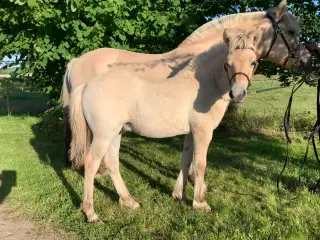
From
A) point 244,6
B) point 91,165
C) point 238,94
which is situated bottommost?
point 91,165

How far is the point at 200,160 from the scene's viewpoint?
12.8ft

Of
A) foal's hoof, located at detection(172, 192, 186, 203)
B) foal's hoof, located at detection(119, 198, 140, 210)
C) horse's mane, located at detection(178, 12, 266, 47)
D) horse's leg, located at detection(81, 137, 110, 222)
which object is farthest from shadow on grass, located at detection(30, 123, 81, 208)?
horse's mane, located at detection(178, 12, 266, 47)

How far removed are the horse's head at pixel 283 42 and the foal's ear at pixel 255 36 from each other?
0.16 metres

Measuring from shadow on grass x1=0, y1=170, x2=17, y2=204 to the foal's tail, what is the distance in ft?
4.50

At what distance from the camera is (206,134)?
12.4 feet

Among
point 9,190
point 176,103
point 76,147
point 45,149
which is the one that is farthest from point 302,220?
point 45,149

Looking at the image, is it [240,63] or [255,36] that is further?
[255,36]

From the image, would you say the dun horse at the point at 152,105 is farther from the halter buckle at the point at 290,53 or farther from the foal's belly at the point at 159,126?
the halter buckle at the point at 290,53

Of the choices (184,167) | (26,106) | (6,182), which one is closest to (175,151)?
(184,167)

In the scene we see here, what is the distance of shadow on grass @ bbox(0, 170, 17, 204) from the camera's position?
15.5ft

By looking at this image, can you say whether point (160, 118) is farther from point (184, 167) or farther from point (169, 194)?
point (169, 194)

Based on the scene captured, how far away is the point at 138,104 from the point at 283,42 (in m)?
1.91

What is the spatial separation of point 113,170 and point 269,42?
94.7 inches

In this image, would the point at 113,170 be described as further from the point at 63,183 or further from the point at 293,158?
the point at 293,158
